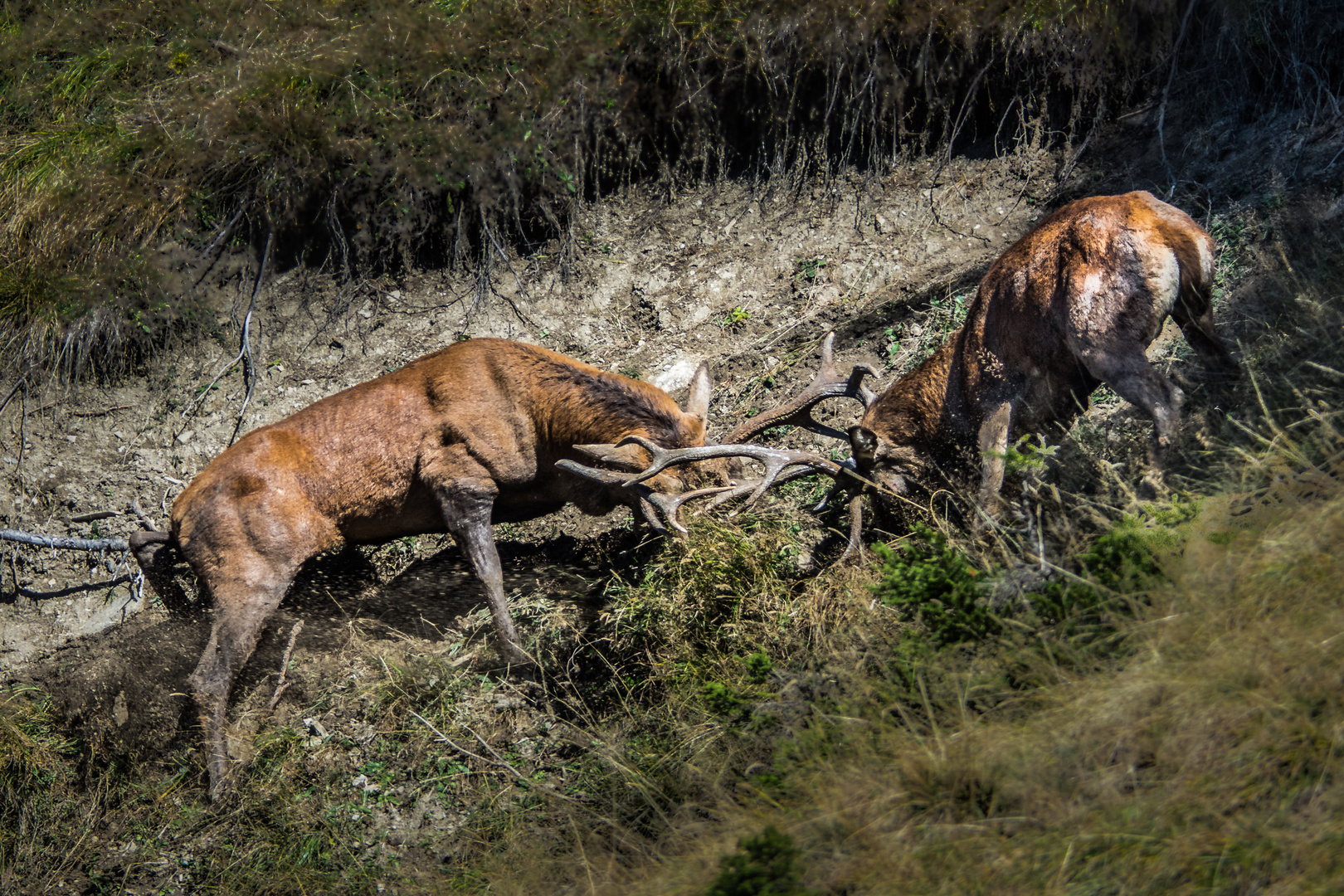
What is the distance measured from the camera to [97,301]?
8.59 m

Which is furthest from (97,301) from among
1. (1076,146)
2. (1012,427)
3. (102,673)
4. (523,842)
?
(1076,146)

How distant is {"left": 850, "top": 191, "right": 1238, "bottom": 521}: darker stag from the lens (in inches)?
184

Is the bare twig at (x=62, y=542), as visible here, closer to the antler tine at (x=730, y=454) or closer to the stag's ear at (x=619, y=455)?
the stag's ear at (x=619, y=455)

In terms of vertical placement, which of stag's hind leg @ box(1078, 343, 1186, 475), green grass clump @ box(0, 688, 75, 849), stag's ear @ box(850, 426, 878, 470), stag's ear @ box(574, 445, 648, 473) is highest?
stag's hind leg @ box(1078, 343, 1186, 475)

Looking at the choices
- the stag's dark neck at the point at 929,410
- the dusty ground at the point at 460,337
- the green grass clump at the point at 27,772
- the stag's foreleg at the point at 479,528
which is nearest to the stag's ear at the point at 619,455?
the stag's foreleg at the point at 479,528

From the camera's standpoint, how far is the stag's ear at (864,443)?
571cm

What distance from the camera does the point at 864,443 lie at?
571 cm

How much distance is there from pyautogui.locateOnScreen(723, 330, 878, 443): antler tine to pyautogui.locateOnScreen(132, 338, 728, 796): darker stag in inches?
13.8

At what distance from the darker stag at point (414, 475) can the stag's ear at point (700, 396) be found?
0.01 metres

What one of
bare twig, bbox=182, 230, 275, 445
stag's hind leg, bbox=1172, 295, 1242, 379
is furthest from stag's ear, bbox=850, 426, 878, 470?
bare twig, bbox=182, 230, 275, 445

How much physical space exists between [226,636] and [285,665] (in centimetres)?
52

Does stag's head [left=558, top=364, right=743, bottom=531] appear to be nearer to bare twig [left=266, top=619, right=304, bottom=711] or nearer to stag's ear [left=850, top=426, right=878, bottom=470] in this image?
stag's ear [left=850, top=426, right=878, bottom=470]

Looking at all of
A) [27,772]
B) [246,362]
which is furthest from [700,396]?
[27,772]

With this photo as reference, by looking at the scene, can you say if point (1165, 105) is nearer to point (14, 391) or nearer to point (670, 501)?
point (670, 501)
